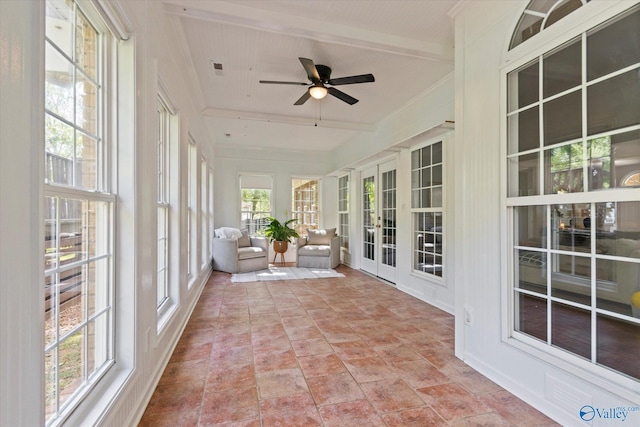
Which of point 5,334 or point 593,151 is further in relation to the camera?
point 593,151

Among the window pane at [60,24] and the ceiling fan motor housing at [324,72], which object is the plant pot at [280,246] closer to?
the ceiling fan motor housing at [324,72]

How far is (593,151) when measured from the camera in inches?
63.9

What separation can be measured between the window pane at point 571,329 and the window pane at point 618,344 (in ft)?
0.18

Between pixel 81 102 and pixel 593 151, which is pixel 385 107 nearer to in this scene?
pixel 593 151

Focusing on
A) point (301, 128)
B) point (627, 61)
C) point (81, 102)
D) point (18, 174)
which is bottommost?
point (18, 174)

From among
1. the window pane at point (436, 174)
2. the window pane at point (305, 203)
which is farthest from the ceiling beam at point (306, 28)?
the window pane at point (305, 203)

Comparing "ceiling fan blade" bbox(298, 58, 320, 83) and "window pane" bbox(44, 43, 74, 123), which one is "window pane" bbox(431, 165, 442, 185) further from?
"window pane" bbox(44, 43, 74, 123)

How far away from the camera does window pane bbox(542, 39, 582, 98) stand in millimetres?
1688

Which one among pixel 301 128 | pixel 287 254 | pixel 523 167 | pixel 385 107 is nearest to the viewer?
pixel 523 167

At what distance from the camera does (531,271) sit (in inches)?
78.4

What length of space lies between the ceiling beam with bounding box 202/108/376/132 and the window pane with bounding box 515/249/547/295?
3878 mm

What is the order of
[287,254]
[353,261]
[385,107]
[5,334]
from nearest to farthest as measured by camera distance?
[5,334], [385,107], [353,261], [287,254]

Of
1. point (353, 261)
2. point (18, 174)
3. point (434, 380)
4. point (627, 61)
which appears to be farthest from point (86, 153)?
point (353, 261)

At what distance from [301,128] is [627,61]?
16.1 feet
